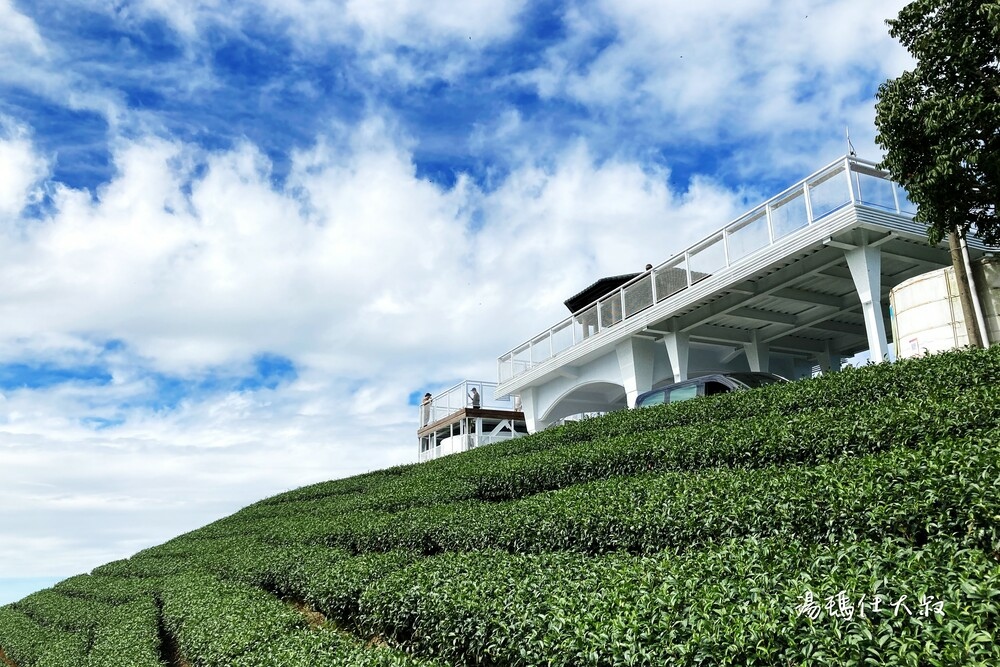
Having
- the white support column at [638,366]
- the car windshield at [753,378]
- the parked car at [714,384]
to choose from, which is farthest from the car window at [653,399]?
the white support column at [638,366]

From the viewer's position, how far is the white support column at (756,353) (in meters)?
22.2

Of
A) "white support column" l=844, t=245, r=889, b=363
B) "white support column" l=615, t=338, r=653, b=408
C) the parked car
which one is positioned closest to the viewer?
"white support column" l=844, t=245, r=889, b=363

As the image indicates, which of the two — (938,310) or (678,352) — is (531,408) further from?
(938,310)

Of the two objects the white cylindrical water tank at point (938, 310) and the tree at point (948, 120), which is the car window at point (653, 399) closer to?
the white cylindrical water tank at point (938, 310)

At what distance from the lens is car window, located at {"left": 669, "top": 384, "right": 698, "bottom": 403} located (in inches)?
626

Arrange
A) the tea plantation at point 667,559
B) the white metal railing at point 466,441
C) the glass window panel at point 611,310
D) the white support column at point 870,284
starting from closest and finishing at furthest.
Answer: the tea plantation at point 667,559
the white support column at point 870,284
the glass window panel at point 611,310
the white metal railing at point 466,441

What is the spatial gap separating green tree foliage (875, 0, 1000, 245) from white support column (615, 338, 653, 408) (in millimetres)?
10072

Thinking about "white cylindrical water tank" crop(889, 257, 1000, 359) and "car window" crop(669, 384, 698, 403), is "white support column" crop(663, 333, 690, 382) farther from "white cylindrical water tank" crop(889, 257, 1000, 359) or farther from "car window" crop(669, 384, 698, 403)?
"white cylindrical water tank" crop(889, 257, 1000, 359)

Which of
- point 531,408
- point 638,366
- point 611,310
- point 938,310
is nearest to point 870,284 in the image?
point 938,310

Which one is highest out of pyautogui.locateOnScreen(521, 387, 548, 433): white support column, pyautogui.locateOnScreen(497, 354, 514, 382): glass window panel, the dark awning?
the dark awning

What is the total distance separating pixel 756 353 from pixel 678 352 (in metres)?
3.26

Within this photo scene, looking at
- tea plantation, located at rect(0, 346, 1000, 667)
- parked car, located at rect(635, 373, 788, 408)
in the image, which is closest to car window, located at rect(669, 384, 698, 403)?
parked car, located at rect(635, 373, 788, 408)

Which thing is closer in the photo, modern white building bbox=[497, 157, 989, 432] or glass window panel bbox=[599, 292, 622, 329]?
modern white building bbox=[497, 157, 989, 432]

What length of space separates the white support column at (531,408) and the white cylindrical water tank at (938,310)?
15399mm
